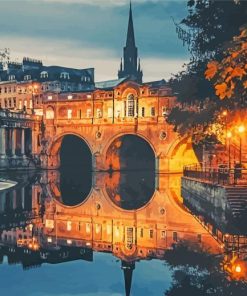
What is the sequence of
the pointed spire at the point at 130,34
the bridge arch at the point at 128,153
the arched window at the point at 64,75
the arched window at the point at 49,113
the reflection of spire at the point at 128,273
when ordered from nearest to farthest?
the reflection of spire at the point at 128,273 < the bridge arch at the point at 128,153 < the arched window at the point at 49,113 < the arched window at the point at 64,75 < the pointed spire at the point at 130,34

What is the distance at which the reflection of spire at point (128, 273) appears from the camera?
534 inches

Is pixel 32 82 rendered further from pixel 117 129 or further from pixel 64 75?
pixel 117 129

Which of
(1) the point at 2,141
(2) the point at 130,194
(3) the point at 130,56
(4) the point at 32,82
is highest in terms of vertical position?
(3) the point at 130,56

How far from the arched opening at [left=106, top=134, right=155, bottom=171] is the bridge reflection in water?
1337 inches

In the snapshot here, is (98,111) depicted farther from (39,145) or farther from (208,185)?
(208,185)

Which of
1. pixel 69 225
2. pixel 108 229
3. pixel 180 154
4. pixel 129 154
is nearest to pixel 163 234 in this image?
pixel 108 229

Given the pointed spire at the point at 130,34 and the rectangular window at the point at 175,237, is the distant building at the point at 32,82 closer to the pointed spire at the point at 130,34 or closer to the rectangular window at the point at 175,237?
the pointed spire at the point at 130,34

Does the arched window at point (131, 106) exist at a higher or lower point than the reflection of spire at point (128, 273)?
higher

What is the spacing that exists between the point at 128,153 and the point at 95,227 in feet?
186

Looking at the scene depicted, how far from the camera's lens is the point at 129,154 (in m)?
82.8

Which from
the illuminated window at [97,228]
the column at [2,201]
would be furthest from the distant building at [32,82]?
the illuminated window at [97,228]

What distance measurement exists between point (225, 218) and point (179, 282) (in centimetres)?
1302

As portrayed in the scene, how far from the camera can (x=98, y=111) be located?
7919cm

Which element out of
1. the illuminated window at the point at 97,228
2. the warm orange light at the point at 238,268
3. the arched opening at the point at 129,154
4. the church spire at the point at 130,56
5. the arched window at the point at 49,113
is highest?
the church spire at the point at 130,56
